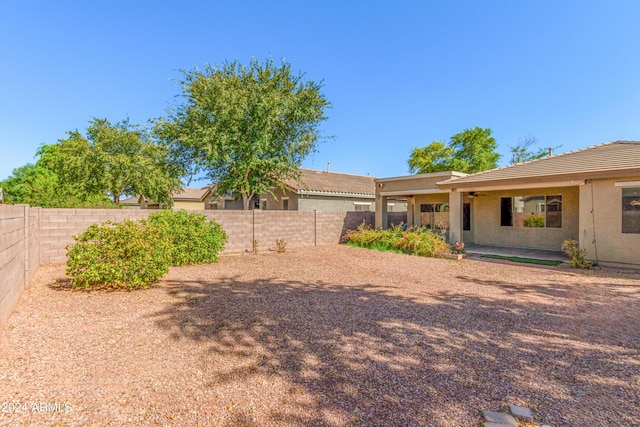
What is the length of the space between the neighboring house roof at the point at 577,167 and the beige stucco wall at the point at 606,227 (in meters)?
0.42

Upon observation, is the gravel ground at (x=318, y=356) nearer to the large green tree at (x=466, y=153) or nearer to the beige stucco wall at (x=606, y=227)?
the beige stucco wall at (x=606, y=227)

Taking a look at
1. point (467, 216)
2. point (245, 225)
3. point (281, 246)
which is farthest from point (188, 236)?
point (467, 216)

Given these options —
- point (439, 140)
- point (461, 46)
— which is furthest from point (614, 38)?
point (439, 140)

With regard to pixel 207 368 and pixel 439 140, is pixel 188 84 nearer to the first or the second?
pixel 207 368

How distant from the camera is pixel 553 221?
12328 mm

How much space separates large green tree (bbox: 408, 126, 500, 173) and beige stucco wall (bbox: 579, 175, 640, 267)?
21.7 metres

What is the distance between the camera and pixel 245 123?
1462cm

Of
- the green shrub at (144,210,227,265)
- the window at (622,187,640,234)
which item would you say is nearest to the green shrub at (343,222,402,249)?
the green shrub at (144,210,227,265)

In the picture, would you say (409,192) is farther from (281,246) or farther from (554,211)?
(281,246)

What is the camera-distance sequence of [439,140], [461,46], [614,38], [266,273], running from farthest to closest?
[439,140]
[461,46]
[614,38]
[266,273]

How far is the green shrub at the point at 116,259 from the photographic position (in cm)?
621

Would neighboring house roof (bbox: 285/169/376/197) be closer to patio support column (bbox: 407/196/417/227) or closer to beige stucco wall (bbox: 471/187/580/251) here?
patio support column (bbox: 407/196/417/227)

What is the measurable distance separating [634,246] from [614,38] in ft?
27.2

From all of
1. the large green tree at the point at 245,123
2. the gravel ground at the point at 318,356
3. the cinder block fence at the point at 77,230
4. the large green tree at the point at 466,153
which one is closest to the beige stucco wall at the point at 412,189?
the cinder block fence at the point at 77,230
